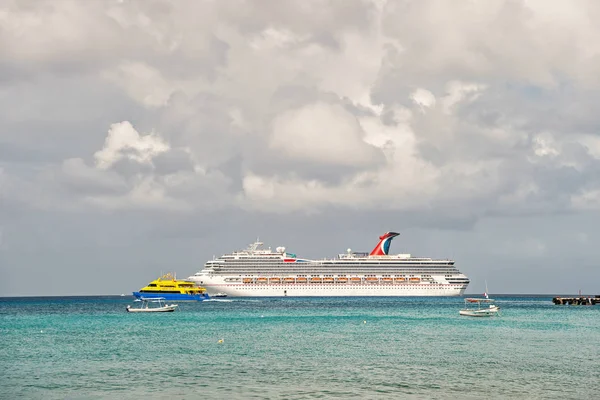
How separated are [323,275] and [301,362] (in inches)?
5749

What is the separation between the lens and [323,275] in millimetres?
191625

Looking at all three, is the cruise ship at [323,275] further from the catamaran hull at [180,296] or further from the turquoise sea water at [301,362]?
the turquoise sea water at [301,362]

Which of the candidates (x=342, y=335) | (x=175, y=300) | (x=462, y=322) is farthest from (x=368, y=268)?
(x=342, y=335)

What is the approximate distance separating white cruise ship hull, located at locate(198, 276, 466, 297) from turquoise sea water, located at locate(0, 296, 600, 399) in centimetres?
11099

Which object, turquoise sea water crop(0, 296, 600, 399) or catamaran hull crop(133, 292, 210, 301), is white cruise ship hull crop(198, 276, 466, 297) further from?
turquoise sea water crop(0, 296, 600, 399)

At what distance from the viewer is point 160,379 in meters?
39.4

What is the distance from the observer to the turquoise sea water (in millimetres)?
35781

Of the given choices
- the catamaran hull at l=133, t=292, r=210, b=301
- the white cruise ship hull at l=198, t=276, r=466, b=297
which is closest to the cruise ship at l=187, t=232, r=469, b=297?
the white cruise ship hull at l=198, t=276, r=466, b=297

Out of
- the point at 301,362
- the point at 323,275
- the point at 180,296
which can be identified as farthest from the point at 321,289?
the point at 301,362

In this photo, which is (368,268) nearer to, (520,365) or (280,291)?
(280,291)

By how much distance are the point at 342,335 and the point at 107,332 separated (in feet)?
81.1

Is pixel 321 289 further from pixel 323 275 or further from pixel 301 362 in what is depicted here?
pixel 301 362

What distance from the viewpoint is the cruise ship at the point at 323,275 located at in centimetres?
18838

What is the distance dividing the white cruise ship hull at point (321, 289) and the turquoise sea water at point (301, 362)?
11099 cm
